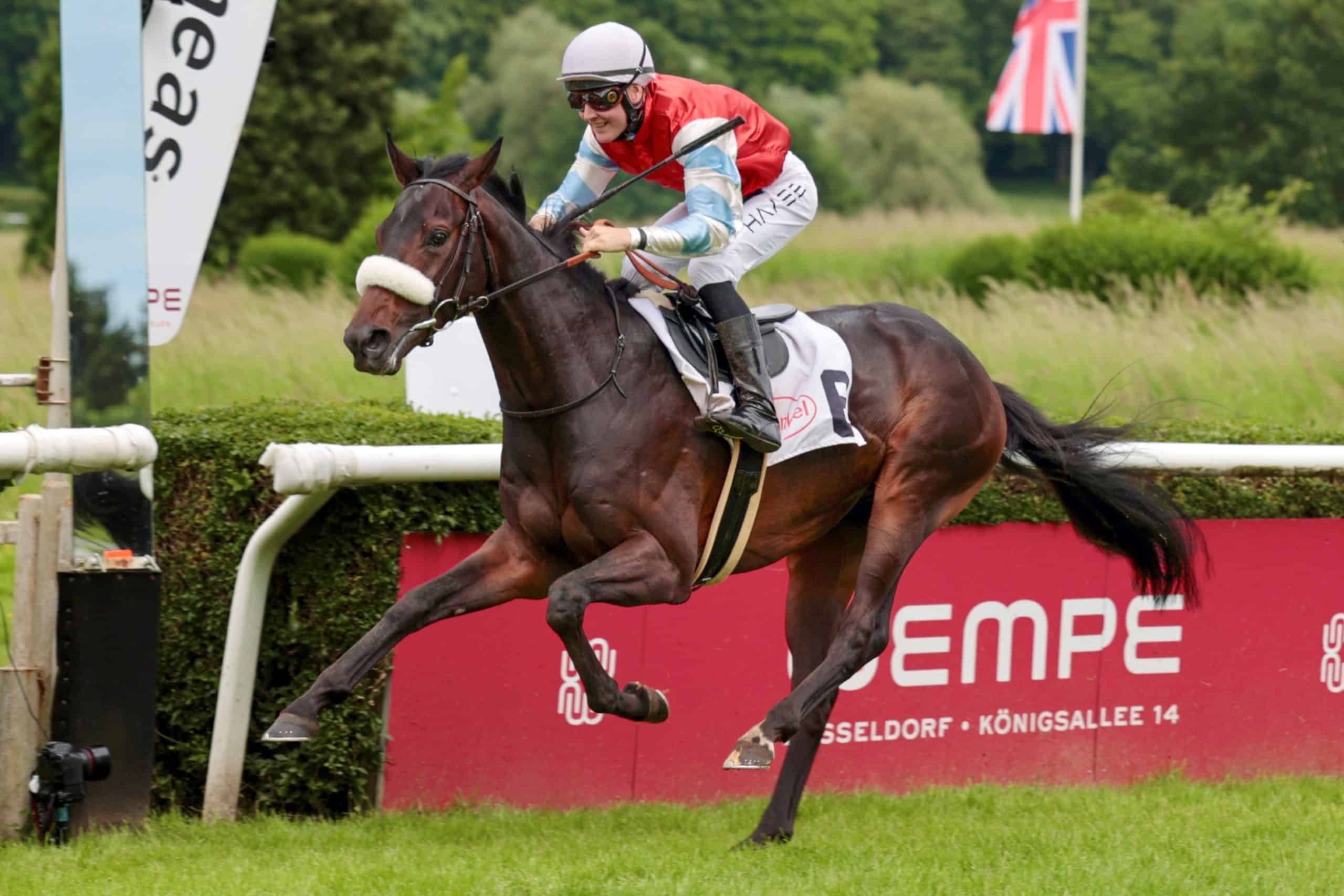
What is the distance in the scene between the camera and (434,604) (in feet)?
14.3

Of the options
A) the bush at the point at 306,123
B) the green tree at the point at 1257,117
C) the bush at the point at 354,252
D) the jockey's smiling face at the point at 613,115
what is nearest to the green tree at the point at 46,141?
the bush at the point at 306,123

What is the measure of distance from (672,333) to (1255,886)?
2099 millimetres

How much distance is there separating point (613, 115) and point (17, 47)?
47576 millimetres

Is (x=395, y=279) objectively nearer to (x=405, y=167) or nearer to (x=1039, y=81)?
(x=405, y=167)

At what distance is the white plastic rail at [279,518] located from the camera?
4480mm

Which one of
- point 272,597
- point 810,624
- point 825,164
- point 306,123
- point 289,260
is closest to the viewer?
point 272,597

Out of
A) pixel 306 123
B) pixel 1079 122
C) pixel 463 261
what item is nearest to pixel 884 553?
pixel 463 261

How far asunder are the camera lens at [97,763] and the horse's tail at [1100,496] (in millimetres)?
2915

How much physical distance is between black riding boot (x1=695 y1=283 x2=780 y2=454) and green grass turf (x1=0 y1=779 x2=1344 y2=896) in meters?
1.13

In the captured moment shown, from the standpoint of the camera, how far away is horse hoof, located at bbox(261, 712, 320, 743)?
13.5ft

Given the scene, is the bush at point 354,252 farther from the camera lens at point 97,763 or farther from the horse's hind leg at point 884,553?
the camera lens at point 97,763

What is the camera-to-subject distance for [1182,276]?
567 inches

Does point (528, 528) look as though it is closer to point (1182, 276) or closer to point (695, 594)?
point (695, 594)

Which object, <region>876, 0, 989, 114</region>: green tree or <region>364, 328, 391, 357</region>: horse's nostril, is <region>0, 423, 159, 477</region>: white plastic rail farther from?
<region>876, 0, 989, 114</region>: green tree
